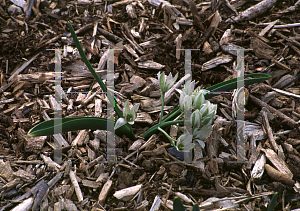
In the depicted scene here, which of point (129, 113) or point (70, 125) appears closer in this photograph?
point (70, 125)

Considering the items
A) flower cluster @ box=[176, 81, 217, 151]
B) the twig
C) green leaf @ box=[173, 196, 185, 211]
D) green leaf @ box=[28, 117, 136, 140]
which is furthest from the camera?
the twig

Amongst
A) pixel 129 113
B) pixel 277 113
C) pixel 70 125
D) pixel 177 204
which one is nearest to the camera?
pixel 177 204

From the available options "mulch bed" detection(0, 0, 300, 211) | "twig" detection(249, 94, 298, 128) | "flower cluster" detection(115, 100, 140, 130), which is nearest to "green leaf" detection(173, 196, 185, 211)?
"mulch bed" detection(0, 0, 300, 211)

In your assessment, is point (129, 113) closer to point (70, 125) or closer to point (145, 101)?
point (70, 125)

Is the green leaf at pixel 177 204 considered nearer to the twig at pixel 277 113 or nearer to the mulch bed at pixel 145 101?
the mulch bed at pixel 145 101

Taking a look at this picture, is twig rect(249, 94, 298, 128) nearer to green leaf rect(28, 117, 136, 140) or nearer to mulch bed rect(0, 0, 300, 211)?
mulch bed rect(0, 0, 300, 211)

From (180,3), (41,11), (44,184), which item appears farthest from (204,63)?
(41,11)

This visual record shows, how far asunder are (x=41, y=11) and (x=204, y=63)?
166 cm

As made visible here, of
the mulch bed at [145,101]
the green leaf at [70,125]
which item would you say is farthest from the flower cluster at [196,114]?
the green leaf at [70,125]

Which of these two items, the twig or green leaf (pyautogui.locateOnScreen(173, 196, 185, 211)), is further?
the twig

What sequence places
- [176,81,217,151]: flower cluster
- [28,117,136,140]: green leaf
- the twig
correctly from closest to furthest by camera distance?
1. [28,117,136,140]: green leaf
2. [176,81,217,151]: flower cluster
3. the twig

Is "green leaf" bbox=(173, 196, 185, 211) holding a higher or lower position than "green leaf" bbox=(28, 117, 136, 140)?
lower

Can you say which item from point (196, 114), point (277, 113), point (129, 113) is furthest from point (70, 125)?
point (277, 113)

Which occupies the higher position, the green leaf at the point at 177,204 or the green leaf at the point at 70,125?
the green leaf at the point at 70,125
